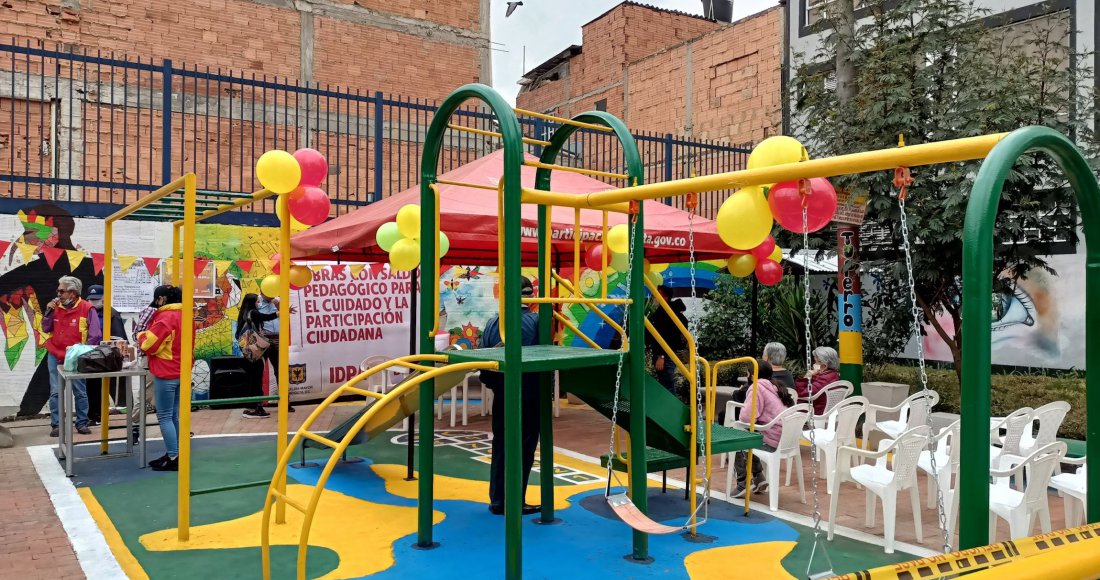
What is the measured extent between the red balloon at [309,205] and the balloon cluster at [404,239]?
2.94 feet

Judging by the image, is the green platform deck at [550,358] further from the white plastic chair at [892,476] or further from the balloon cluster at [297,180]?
the white plastic chair at [892,476]

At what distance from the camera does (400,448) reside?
8484 mm

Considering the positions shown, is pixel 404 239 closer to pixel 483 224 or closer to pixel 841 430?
pixel 483 224

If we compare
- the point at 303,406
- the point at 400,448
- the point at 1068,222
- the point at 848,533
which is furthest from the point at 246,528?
the point at 1068,222

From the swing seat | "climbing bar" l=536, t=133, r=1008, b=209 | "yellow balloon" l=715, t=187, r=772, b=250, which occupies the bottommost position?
the swing seat

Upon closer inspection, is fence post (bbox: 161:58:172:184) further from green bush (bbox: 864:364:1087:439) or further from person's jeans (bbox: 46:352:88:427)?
green bush (bbox: 864:364:1087:439)

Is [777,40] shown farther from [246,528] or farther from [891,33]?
[246,528]

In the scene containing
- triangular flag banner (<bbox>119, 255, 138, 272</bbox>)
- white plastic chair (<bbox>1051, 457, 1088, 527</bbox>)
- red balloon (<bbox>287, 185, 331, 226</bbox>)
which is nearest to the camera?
white plastic chair (<bbox>1051, 457, 1088, 527</bbox>)

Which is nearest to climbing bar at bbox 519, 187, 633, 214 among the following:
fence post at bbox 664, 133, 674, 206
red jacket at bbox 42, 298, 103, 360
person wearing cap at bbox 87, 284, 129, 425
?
red jacket at bbox 42, 298, 103, 360

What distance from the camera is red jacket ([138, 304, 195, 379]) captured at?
6.61 meters

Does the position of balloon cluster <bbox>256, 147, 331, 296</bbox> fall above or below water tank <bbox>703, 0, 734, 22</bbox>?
below

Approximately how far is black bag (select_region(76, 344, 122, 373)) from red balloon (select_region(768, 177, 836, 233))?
5969 mm

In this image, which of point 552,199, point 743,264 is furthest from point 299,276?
point 743,264

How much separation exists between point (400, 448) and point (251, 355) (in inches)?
123
